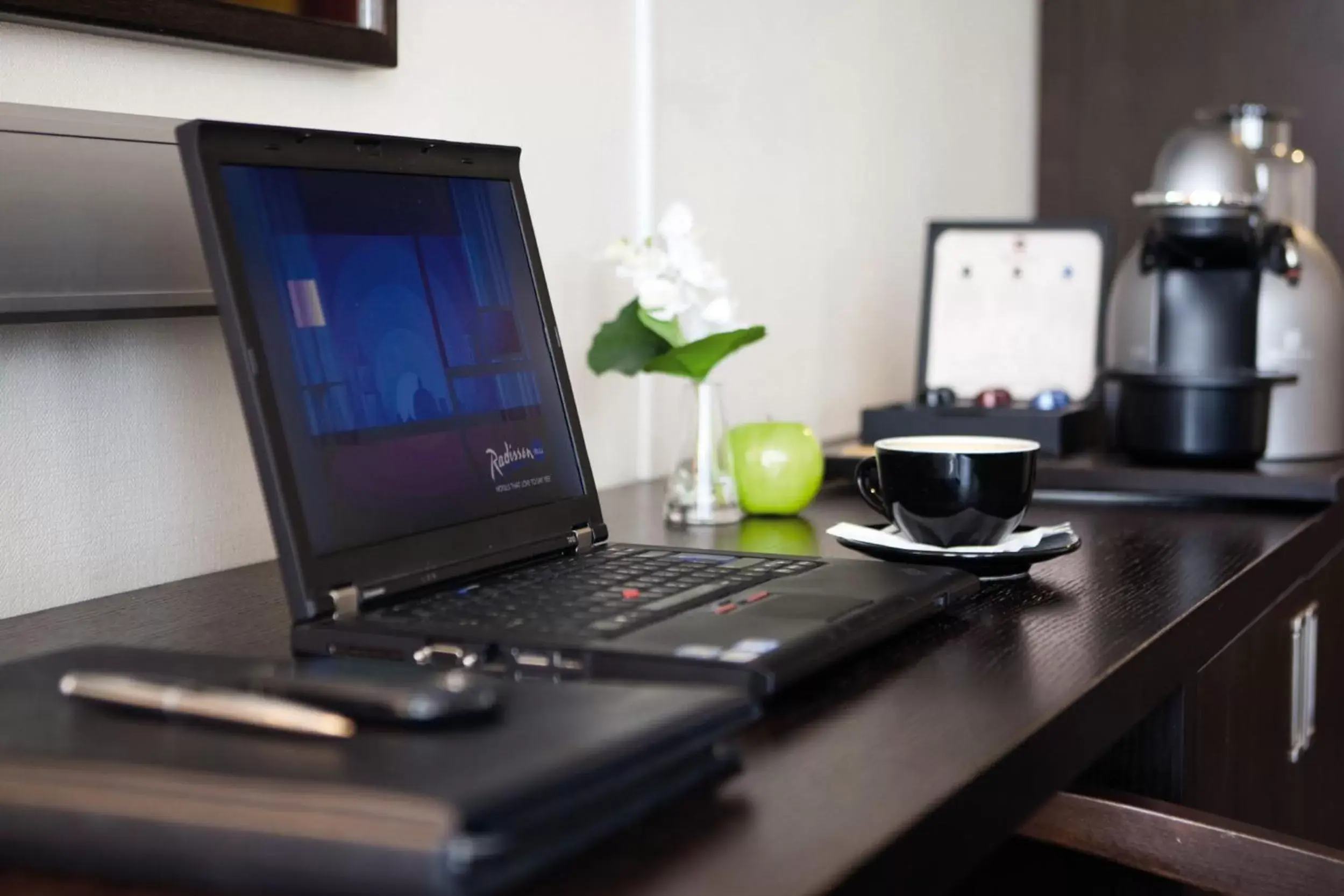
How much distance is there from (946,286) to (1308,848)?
115 cm

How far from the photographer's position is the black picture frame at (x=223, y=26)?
912 millimetres

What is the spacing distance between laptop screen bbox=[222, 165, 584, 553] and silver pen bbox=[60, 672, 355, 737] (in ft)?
0.72

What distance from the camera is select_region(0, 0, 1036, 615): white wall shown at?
0.97 meters

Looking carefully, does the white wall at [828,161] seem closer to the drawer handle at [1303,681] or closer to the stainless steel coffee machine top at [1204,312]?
the stainless steel coffee machine top at [1204,312]

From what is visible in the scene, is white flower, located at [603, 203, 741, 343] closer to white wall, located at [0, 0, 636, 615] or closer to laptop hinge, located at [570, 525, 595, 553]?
white wall, located at [0, 0, 636, 615]

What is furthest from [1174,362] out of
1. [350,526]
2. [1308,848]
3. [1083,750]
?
[350,526]

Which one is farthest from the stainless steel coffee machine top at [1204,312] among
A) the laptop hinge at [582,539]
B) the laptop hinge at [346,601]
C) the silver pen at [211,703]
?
the silver pen at [211,703]

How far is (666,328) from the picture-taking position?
1325 millimetres

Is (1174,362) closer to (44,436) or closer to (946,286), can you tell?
(946,286)

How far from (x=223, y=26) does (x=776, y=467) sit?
0.61 metres

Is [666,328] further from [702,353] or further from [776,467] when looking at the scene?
[776,467]

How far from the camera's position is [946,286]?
6.33 feet

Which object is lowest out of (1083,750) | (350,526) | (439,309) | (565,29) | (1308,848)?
(1308,848)

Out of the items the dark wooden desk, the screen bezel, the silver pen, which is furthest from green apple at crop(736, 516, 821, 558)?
the silver pen
